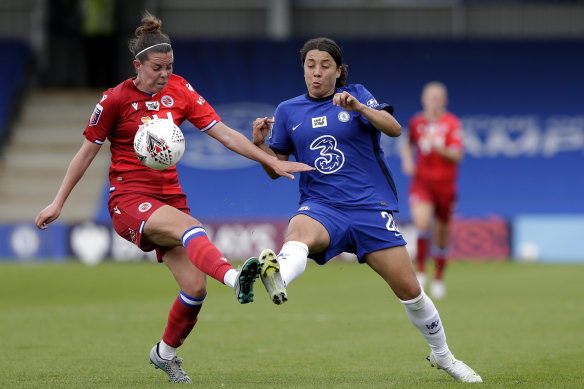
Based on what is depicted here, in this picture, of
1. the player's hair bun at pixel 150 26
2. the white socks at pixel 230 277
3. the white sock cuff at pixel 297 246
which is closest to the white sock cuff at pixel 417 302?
the white sock cuff at pixel 297 246

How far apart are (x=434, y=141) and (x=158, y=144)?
7658 millimetres

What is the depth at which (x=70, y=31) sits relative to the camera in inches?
1141

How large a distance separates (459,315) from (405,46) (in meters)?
17.6

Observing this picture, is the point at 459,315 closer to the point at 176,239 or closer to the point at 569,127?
the point at 176,239

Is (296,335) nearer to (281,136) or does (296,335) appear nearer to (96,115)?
(281,136)

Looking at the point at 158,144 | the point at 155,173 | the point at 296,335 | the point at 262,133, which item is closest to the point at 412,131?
the point at 296,335

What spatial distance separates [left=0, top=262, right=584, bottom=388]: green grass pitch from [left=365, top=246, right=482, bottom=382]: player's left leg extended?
0.14 m

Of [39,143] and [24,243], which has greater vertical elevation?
[39,143]

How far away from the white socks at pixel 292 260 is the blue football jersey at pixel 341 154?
1.64 ft

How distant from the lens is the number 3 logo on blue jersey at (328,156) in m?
6.15

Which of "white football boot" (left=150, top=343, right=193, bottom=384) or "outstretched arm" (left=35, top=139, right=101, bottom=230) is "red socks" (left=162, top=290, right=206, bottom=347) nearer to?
"white football boot" (left=150, top=343, right=193, bottom=384)

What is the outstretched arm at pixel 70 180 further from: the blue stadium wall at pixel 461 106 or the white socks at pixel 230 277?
the blue stadium wall at pixel 461 106

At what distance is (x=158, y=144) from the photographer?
→ 5.97 metres

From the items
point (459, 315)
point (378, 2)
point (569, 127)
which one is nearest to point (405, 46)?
point (378, 2)
